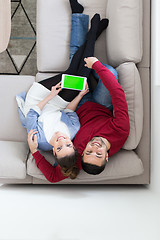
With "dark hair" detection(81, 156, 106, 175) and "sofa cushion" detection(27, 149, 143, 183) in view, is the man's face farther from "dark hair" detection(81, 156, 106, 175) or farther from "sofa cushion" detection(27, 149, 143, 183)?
"sofa cushion" detection(27, 149, 143, 183)

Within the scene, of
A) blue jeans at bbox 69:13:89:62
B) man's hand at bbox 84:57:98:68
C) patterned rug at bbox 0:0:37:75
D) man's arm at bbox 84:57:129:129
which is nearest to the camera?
man's arm at bbox 84:57:129:129

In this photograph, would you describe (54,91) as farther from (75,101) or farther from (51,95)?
(75,101)

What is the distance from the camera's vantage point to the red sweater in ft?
4.75

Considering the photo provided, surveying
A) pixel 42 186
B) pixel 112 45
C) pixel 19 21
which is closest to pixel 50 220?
pixel 42 186

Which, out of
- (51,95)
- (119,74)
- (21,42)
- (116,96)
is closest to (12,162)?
(51,95)

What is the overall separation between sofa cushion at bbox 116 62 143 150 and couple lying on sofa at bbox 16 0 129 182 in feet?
0.22

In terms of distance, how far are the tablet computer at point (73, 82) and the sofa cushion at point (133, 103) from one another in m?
0.26

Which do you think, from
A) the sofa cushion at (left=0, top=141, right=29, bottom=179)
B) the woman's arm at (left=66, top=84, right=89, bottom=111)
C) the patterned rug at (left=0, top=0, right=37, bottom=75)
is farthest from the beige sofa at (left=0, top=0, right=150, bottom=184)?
the patterned rug at (left=0, top=0, right=37, bottom=75)

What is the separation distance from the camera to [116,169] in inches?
59.5

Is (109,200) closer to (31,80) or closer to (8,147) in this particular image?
(8,147)

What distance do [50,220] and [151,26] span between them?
1.23 m

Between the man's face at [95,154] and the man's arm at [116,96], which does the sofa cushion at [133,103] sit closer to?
the man's arm at [116,96]

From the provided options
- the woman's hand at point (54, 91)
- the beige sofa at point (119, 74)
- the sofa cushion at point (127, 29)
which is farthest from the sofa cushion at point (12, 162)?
the sofa cushion at point (127, 29)

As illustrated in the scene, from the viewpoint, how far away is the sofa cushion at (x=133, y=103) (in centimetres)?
Answer: 151
